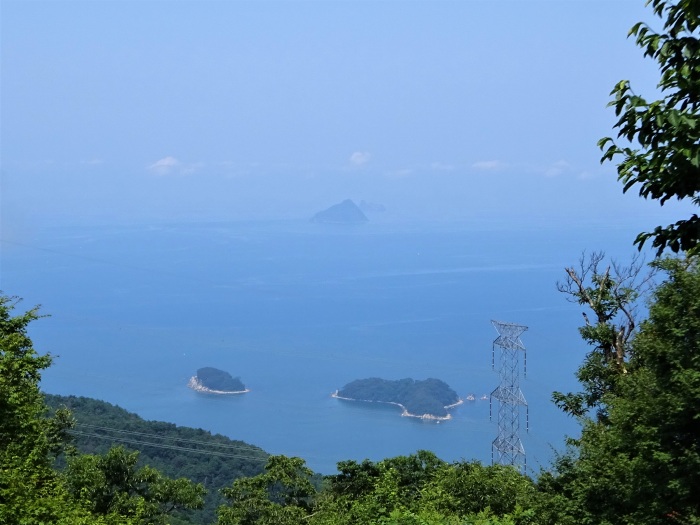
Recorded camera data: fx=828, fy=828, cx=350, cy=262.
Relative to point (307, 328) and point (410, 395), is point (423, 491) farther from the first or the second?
point (307, 328)

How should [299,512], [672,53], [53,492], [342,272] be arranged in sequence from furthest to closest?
[342,272], [299,512], [53,492], [672,53]

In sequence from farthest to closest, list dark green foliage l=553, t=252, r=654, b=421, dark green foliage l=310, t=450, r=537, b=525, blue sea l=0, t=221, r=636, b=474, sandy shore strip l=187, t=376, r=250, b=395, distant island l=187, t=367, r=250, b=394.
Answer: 1. distant island l=187, t=367, r=250, b=394
2. sandy shore strip l=187, t=376, r=250, b=395
3. blue sea l=0, t=221, r=636, b=474
4. dark green foliage l=553, t=252, r=654, b=421
5. dark green foliage l=310, t=450, r=537, b=525

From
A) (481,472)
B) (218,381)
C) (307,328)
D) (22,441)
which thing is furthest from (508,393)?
(307,328)


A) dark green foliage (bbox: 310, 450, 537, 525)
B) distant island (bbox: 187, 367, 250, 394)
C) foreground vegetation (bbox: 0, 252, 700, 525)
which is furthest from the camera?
distant island (bbox: 187, 367, 250, 394)

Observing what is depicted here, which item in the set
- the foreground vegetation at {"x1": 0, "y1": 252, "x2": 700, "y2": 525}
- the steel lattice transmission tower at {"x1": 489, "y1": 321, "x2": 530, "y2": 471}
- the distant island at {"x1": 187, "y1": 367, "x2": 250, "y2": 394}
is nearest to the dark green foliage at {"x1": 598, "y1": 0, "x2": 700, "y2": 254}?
the foreground vegetation at {"x1": 0, "y1": 252, "x2": 700, "y2": 525}

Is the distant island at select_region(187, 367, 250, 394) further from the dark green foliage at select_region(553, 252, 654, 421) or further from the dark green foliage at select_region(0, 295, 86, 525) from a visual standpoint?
the dark green foliage at select_region(0, 295, 86, 525)

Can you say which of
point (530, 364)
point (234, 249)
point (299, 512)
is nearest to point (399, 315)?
point (530, 364)

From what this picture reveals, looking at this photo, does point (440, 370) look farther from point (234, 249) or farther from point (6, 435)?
point (234, 249)
